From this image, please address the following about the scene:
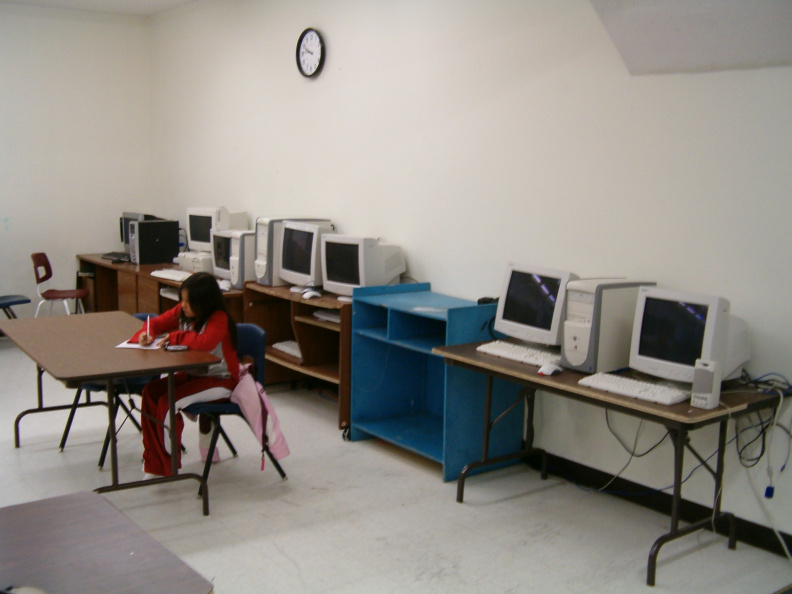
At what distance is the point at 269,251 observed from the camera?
5.20m

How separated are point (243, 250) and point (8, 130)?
3205 millimetres

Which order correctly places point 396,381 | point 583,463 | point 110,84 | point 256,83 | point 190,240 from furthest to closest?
point 110,84 → point 190,240 → point 256,83 → point 396,381 → point 583,463

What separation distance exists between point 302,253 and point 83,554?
362 cm

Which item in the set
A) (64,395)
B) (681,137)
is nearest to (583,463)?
(681,137)

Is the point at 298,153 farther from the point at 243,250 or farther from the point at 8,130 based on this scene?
the point at 8,130

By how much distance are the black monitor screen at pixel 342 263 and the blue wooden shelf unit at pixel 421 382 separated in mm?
299

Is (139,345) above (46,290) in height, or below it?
above

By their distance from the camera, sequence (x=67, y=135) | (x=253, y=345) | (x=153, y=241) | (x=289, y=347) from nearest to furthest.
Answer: (x=253, y=345), (x=289, y=347), (x=153, y=241), (x=67, y=135)

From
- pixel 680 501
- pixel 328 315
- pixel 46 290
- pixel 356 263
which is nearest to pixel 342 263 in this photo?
pixel 356 263

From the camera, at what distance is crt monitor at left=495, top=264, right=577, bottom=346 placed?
352 cm

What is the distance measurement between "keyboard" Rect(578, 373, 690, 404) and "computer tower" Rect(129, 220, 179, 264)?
4.66 m

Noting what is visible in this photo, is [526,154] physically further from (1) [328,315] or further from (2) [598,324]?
(1) [328,315]

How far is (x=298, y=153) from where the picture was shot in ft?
18.8

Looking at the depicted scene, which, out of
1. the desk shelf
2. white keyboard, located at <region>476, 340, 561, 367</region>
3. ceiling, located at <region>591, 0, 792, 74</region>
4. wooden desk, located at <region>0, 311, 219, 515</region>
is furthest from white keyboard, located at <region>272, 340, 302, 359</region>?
ceiling, located at <region>591, 0, 792, 74</region>
